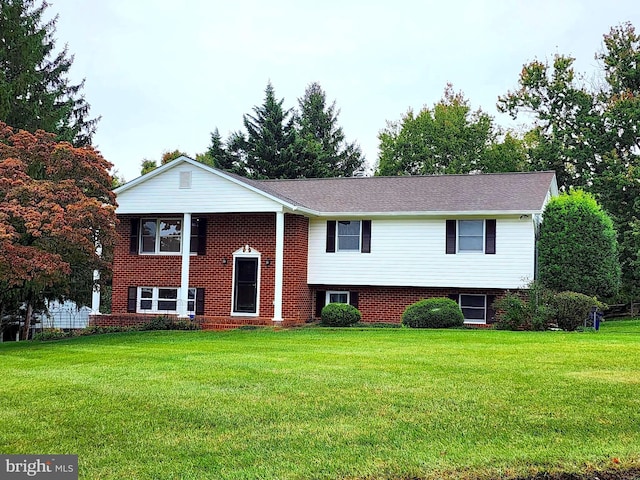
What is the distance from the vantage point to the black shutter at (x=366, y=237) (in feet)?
77.1

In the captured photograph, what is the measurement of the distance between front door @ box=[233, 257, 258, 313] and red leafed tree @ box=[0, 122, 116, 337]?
19.6 ft

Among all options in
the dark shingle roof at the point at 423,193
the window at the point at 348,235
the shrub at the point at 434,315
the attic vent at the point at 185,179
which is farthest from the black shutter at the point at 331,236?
the attic vent at the point at 185,179

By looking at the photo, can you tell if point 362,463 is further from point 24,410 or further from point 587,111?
point 587,111

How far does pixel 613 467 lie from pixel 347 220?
731 inches

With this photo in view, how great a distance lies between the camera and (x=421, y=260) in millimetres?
22875

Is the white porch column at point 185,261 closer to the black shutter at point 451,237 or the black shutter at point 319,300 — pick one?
the black shutter at point 319,300

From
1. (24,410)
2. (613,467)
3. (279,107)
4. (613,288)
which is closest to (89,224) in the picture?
(24,410)

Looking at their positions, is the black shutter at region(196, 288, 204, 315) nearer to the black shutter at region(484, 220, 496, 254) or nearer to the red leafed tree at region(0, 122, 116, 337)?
the red leafed tree at region(0, 122, 116, 337)

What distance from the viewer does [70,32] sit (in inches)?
1425

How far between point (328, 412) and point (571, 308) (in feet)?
46.0

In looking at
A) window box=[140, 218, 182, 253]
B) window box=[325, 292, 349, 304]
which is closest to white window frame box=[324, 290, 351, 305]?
window box=[325, 292, 349, 304]

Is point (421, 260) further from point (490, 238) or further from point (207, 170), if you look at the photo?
point (207, 170)

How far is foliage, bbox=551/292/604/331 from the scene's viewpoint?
766 inches

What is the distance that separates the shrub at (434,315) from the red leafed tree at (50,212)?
8.65m
